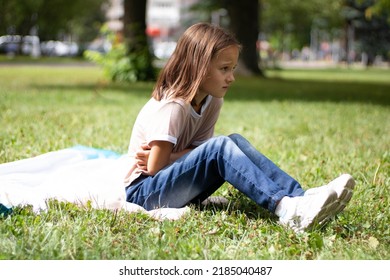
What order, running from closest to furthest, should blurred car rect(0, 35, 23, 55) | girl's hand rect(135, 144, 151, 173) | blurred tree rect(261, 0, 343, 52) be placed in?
girl's hand rect(135, 144, 151, 173) < blurred car rect(0, 35, 23, 55) < blurred tree rect(261, 0, 343, 52)

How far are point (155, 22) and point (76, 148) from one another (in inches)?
3819

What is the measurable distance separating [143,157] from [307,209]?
1.04 m

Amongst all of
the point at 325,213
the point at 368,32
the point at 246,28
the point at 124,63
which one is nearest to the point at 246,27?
the point at 246,28

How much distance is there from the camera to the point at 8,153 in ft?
18.6

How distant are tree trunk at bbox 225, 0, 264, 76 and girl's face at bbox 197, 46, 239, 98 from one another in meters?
18.8

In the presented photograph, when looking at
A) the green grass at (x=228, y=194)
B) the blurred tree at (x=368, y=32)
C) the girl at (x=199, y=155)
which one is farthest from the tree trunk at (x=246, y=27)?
the blurred tree at (x=368, y=32)

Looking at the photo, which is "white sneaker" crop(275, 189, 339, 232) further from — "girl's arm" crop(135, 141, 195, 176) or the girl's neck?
the girl's neck

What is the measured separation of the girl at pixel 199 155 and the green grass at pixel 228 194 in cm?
15

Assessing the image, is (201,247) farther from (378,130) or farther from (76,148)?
(378,130)

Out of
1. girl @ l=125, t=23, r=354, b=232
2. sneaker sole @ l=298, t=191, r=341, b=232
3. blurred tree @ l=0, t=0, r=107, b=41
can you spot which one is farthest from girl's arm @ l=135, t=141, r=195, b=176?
blurred tree @ l=0, t=0, r=107, b=41

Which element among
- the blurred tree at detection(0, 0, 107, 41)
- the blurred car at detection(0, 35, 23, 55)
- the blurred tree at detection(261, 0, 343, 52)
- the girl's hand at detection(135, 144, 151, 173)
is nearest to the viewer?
the girl's hand at detection(135, 144, 151, 173)

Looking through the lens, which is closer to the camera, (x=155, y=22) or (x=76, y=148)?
(x=76, y=148)

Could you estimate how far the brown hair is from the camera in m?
3.79
